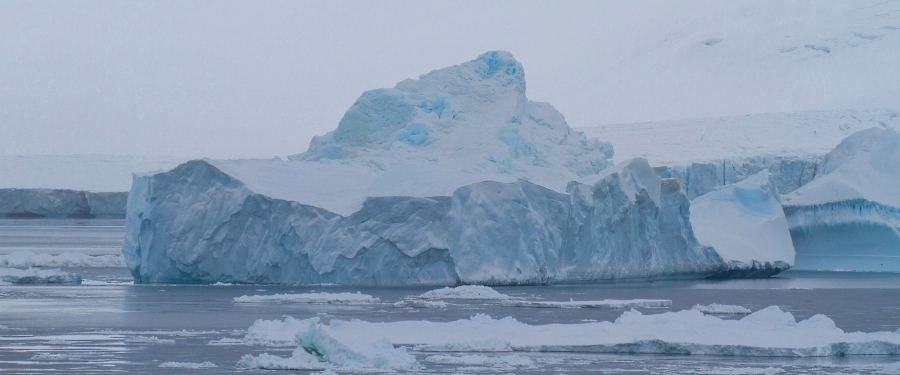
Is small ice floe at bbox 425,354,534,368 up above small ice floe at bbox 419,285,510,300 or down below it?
above

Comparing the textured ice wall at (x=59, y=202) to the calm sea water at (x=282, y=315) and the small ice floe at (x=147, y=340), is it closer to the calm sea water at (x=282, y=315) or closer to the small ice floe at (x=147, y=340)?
the calm sea water at (x=282, y=315)

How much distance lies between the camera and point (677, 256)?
16344mm

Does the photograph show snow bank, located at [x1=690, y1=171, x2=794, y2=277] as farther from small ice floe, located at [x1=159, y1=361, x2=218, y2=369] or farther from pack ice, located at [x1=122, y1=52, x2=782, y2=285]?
small ice floe, located at [x1=159, y1=361, x2=218, y2=369]

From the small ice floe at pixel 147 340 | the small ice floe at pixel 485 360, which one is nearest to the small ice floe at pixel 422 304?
the small ice floe at pixel 147 340

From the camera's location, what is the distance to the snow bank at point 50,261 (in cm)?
1705

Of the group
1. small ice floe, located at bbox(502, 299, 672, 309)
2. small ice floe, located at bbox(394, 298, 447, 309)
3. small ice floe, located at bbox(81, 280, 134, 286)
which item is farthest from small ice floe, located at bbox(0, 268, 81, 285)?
small ice floe, located at bbox(502, 299, 672, 309)

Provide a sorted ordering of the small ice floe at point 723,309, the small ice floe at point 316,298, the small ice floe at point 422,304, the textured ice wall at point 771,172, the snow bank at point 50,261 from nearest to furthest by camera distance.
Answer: the small ice floe at point 723,309
the small ice floe at point 422,304
the small ice floe at point 316,298
the snow bank at point 50,261
the textured ice wall at point 771,172

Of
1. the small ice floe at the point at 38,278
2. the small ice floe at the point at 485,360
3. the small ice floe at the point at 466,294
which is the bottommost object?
the small ice floe at the point at 38,278

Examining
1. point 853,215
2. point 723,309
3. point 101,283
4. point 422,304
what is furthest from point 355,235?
point 853,215

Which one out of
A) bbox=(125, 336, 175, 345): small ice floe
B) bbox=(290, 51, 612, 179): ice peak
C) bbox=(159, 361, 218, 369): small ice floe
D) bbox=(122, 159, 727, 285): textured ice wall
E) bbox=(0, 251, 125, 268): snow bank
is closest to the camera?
bbox=(159, 361, 218, 369): small ice floe

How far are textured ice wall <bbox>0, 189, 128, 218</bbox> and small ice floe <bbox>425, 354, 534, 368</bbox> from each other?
3438 centimetres

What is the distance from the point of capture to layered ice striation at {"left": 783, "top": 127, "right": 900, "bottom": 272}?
18.6 metres

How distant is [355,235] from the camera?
43.9 ft

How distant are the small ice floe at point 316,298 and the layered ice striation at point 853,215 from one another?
9.89 metres
